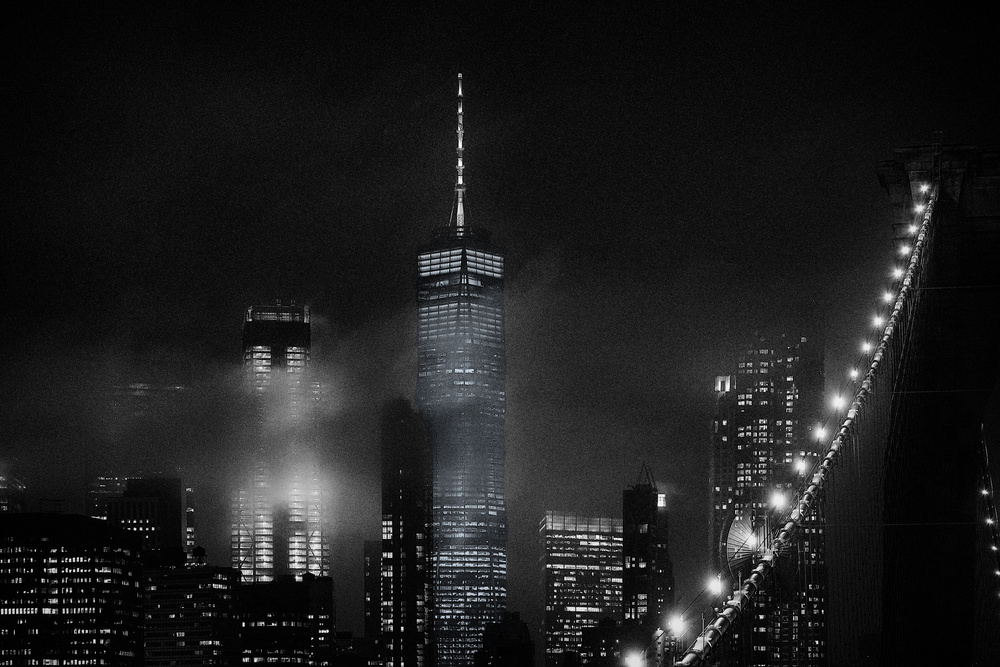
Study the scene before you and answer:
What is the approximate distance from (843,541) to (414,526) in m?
91.1

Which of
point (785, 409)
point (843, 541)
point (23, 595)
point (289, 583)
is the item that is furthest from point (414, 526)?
point (843, 541)

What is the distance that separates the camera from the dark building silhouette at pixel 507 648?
76250 mm

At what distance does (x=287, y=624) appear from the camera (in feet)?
274

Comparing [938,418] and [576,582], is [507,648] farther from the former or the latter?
[938,418]

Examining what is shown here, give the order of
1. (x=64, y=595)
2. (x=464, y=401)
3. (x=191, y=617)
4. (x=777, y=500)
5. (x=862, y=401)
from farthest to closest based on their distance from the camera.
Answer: (x=464, y=401), (x=191, y=617), (x=64, y=595), (x=862, y=401), (x=777, y=500)

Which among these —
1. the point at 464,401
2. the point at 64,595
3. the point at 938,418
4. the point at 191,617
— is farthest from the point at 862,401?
the point at 464,401

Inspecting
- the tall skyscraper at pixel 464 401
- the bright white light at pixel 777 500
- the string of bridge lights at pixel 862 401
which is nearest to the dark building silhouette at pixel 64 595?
the tall skyscraper at pixel 464 401

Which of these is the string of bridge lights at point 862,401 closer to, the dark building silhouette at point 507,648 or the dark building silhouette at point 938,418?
the dark building silhouette at point 938,418

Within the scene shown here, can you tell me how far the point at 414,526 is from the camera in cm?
10819

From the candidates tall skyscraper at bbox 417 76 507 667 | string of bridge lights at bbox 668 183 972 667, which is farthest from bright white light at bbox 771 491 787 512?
tall skyscraper at bbox 417 76 507 667

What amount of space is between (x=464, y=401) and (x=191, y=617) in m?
37.8

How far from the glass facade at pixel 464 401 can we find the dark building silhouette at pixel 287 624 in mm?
15293

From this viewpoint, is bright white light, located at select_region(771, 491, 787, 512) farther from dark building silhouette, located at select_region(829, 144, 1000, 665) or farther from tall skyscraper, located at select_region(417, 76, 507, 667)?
tall skyscraper, located at select_region(417, 76, 507, 667)

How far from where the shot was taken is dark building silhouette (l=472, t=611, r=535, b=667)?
→ 76.2 m
